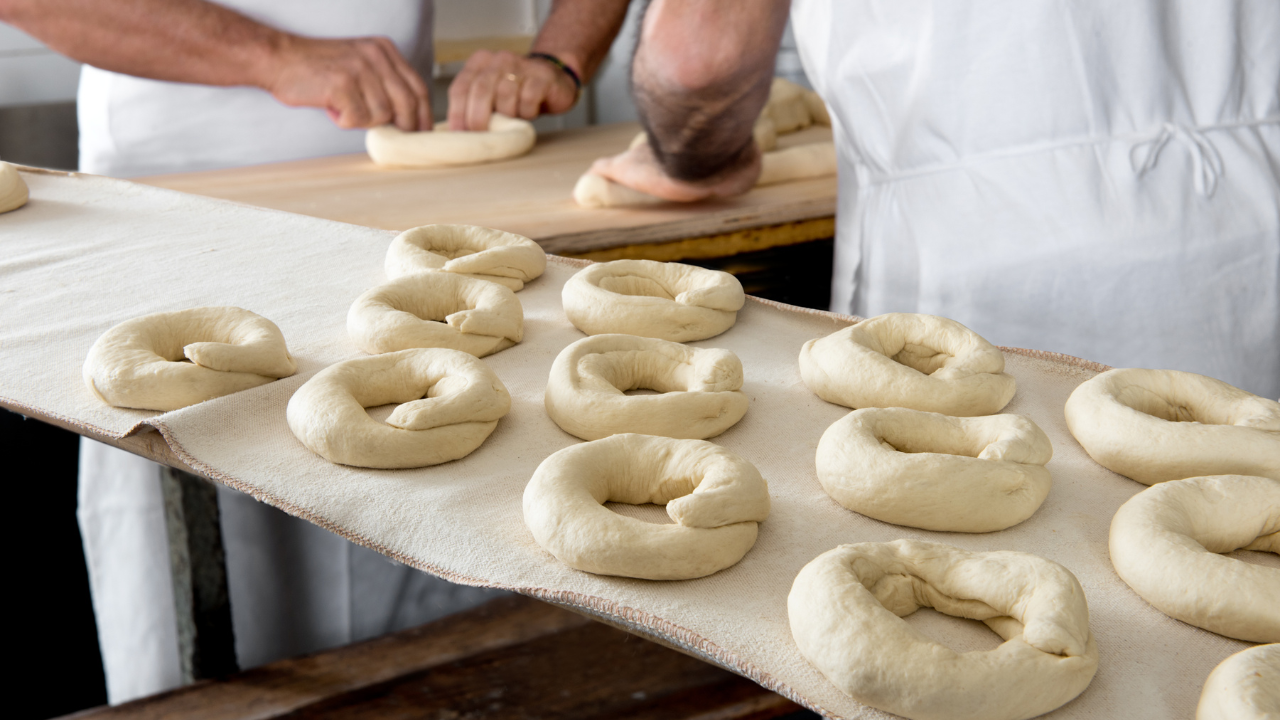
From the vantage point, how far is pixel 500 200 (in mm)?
2334

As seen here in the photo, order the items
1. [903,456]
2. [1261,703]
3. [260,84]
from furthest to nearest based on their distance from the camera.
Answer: [260,84] < [903,456] < [1261,703]

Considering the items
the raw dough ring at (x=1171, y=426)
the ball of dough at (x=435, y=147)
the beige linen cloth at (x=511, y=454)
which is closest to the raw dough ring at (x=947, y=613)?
the beige linen cloth at (x=511, y=454)

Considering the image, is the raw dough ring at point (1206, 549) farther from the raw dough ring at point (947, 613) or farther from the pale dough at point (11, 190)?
the pale dough at point (11, 190)

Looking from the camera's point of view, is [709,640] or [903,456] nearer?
[709,640]

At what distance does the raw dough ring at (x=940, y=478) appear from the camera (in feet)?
3.33

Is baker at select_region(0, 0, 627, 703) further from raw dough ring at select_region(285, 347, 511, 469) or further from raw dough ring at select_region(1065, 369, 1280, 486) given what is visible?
raw dough ring at select_region(1065, 369, 1280, 486)

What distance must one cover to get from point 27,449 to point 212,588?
3.91ft

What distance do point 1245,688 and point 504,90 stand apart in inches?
102

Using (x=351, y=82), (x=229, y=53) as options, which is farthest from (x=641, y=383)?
(x=229, y=53)

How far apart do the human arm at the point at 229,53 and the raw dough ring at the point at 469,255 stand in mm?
1130

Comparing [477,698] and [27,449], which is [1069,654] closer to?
[477,698]

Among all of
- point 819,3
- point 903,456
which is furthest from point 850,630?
point 819,3

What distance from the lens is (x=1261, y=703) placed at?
0.72m

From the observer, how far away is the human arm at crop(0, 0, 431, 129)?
250cm
